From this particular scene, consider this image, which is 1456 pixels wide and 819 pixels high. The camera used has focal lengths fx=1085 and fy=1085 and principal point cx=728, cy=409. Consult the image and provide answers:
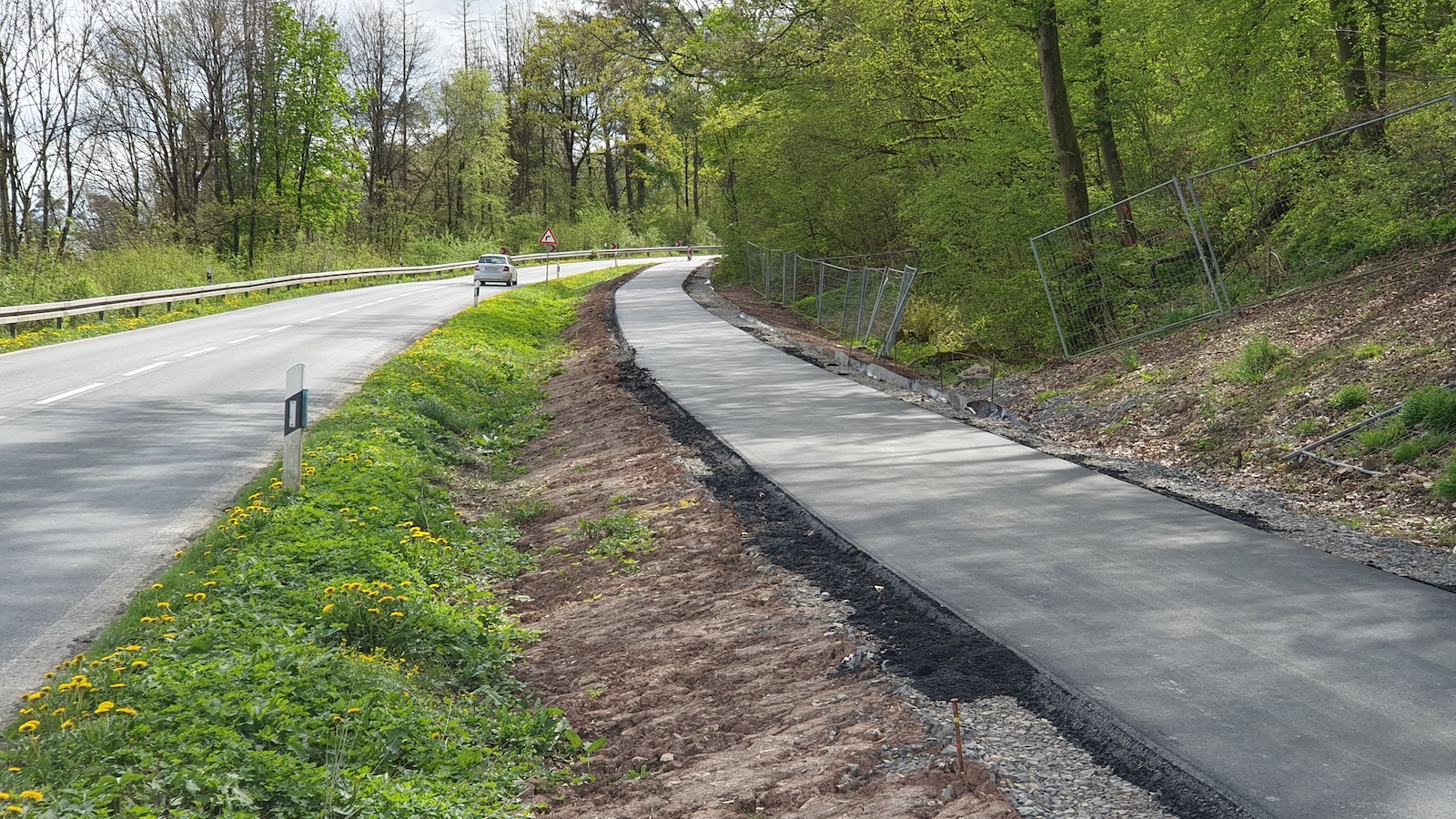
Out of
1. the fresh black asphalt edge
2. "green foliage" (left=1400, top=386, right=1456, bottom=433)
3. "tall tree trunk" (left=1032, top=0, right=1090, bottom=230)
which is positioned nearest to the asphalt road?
the fresh black asphalt edge

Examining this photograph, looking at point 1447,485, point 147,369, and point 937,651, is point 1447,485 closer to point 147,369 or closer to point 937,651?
point 937,651

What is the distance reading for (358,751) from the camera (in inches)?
178

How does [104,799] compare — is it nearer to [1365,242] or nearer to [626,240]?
[1365,242]

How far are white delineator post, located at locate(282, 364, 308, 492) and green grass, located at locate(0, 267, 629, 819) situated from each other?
122mm

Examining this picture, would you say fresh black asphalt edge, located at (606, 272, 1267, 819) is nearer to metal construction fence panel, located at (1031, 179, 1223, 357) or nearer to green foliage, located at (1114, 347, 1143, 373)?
green foliage, located at (1114, 347, 1143, 373)

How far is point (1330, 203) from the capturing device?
44.2 feet

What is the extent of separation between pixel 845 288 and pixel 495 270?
70.0 feet

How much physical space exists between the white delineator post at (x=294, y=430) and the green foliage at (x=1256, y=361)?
29.6 feet

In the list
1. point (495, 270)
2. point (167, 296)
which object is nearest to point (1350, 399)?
point (167, 296)

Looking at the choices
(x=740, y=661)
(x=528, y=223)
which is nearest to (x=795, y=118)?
(x=740, y=661)

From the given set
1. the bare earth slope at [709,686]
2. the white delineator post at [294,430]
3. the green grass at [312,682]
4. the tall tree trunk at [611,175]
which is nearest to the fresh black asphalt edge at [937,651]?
the bare earth slope at [709,686]

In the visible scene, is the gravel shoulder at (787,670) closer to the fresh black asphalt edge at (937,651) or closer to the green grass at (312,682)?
the fresh black asphalt edge at (937,651)

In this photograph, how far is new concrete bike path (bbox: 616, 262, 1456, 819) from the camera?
3990 mm

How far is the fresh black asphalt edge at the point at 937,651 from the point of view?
12.8 feet
